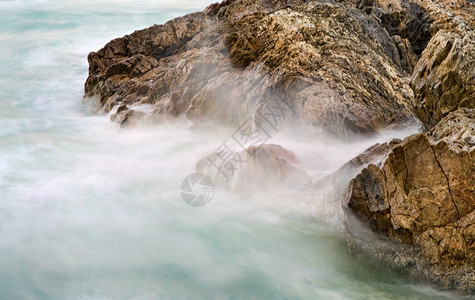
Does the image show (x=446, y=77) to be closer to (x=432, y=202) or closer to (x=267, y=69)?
(x=432, y=202)

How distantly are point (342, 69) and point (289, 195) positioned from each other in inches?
131

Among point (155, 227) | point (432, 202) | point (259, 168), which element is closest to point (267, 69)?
point (259, 168)

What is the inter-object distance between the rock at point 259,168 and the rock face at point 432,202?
5.41 ft

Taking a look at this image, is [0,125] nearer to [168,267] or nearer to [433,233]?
[168,267]

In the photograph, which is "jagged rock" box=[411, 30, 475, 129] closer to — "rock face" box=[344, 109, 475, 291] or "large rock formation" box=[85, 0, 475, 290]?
"large rock formation" box=[85, 0, 475, 290]

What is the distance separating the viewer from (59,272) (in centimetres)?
595

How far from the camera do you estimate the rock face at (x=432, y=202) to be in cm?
502

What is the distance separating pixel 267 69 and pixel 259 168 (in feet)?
9.41

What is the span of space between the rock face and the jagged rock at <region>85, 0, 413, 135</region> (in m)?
2.84

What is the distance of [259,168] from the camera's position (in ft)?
24.1

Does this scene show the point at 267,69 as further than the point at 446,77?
Yes

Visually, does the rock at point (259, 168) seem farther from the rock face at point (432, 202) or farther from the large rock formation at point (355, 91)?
the rock face at point (432, 202)

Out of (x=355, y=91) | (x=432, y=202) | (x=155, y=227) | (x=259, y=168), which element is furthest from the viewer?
(x=355, y=91)

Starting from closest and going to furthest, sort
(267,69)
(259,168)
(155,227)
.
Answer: (155,227) < (259,168) < (267,69)
